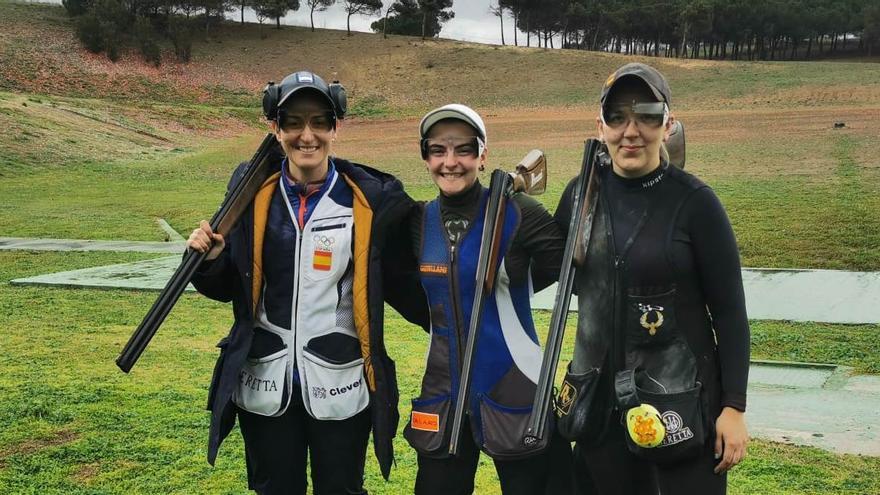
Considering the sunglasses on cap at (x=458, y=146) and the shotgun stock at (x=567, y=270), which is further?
the sunglasses on cap at (x=458, y=146)

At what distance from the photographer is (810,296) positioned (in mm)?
8391

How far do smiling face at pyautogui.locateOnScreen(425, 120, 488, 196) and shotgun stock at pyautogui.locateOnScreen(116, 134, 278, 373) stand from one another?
613 mm

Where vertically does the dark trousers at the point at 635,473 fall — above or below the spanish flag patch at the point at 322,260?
below

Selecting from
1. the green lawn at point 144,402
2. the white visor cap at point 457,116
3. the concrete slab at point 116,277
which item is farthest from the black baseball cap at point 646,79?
the concrete slab at point 116,277

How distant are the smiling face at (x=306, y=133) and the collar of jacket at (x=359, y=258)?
0.14 metres

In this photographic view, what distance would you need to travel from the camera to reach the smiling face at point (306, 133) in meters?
2.90

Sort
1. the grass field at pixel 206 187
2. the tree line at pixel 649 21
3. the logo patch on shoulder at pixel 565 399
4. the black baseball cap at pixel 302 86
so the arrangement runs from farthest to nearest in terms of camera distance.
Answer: the tree line at pixel 649 21, the grass field at pixel 206 187, the black baseball cap at pixel 302 86, the logo patch on shoulder at pixel 565 399

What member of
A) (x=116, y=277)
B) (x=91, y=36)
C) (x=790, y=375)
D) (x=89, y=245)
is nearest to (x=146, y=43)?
(x=91, y=36)

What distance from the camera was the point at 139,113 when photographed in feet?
126

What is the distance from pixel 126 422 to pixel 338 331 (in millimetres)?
2865

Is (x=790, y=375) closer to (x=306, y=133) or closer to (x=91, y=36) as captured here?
(x=306, y=133)

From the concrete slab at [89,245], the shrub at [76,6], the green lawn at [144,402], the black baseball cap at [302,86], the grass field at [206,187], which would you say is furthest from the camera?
the shrub at [76,6]

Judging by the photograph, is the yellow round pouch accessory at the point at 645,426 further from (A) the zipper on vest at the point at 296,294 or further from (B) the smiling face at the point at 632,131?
(A) the zipper on vest at the point at 296,294

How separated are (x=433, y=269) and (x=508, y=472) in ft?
2.28
